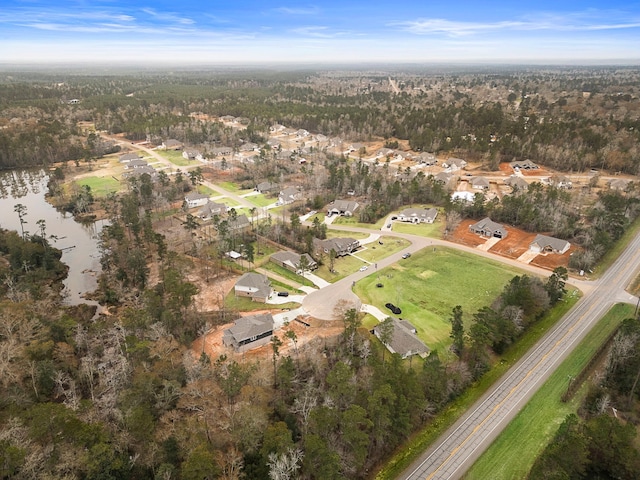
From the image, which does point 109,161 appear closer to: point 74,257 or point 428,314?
point 74,257

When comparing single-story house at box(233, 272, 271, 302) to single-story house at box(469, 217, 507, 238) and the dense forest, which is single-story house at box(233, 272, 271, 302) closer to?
single-story house at box(469, 217, 507, 238)

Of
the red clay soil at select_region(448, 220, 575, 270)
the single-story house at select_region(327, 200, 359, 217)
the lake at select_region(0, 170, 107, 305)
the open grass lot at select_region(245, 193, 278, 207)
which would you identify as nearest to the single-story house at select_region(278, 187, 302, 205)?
the open grass lot at select_region(245, 193, 278, 207)

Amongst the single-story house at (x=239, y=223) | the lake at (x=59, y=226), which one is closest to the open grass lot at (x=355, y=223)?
the single-story house at (x=239, y=223)

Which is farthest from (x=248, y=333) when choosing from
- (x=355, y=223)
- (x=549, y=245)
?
(x=549, y=245)

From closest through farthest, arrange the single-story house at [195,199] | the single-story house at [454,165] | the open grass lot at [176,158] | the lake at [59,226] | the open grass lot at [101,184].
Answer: the lake at [59,226], the single-story house at [195,199], the open grass lot at [101,184], the single-story house at [454,165], the open grass lot at [176,158]

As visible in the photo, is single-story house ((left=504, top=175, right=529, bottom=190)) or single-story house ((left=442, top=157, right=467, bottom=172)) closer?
single-story house ((left=504, top=175, right=529, bottom=190))

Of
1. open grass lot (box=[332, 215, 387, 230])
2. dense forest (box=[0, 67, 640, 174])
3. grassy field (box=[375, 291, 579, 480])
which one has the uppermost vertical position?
dense forest (box=[0, 67, 640, 174])

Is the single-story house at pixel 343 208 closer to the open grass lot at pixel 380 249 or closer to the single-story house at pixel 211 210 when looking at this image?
the open grass lot at pixel 380 249
